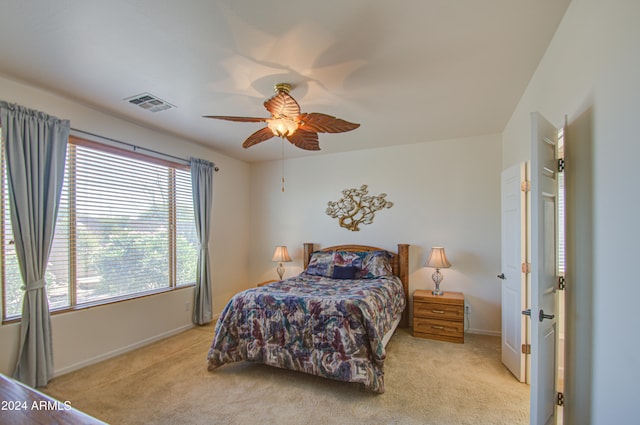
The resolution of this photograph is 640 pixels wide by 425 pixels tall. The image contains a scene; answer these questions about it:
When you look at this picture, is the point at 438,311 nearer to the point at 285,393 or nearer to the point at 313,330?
the point at 313,330

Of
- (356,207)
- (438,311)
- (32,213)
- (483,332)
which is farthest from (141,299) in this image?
(483,332)

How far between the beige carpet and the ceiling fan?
216cm

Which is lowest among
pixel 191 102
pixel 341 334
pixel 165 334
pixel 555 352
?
pixel 165 334

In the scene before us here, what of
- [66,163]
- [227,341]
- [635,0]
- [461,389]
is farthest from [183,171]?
[635,0]

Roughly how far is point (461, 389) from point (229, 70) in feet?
10.7

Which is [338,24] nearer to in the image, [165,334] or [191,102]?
[191,102]

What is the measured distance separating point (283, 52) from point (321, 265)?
9.70 ft

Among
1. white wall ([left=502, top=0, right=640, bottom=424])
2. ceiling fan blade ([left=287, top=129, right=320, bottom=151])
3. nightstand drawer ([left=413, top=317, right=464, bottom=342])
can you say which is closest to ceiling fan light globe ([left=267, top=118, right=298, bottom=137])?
ceiling fan blade ([left=287, top=129, right=320, bottom=151])

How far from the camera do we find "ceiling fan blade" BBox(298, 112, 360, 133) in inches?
88.3

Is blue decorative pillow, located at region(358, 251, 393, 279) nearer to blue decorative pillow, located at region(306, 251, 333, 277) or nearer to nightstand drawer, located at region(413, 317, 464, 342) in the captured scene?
blue decorative pillow, located at region(306, 251, 333, 277)

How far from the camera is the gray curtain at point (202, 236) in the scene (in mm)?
4207

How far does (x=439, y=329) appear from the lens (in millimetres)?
3654

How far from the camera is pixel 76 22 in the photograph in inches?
70.2

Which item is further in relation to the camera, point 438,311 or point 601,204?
point 438,311
